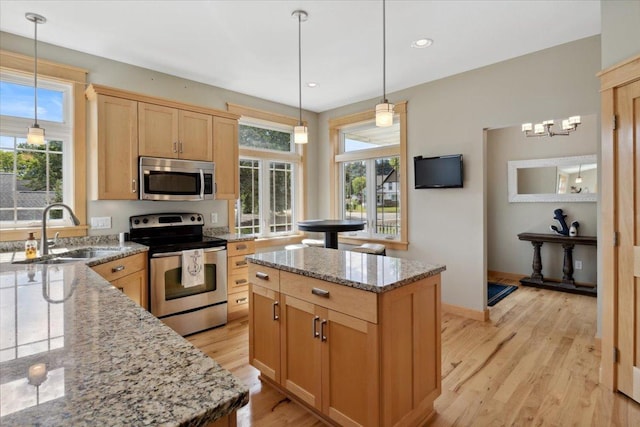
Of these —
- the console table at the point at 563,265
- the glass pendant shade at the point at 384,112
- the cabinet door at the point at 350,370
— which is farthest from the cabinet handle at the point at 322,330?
the console table at the point at 563,265

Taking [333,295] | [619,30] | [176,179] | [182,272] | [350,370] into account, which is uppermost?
[619,30]

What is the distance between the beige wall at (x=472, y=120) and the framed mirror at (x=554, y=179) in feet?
7.73

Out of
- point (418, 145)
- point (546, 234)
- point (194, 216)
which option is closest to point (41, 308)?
point (194, 216)

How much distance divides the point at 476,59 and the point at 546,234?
10.5ft

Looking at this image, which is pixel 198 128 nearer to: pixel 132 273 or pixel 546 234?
pixel 132 273

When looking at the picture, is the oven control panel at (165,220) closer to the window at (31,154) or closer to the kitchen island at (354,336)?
the window at (31,154)

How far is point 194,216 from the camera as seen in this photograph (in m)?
3.79

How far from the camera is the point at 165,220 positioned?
358 centimetres

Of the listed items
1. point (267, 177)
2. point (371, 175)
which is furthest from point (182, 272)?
point (371, 175)

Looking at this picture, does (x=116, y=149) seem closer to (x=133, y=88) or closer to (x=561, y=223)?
(x=133, y=88)

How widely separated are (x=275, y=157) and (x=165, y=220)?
183cm

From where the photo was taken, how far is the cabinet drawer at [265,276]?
2207mm

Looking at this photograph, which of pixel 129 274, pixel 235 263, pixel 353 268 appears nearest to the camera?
pixel 353 268

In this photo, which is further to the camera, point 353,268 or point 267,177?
point 267,177
